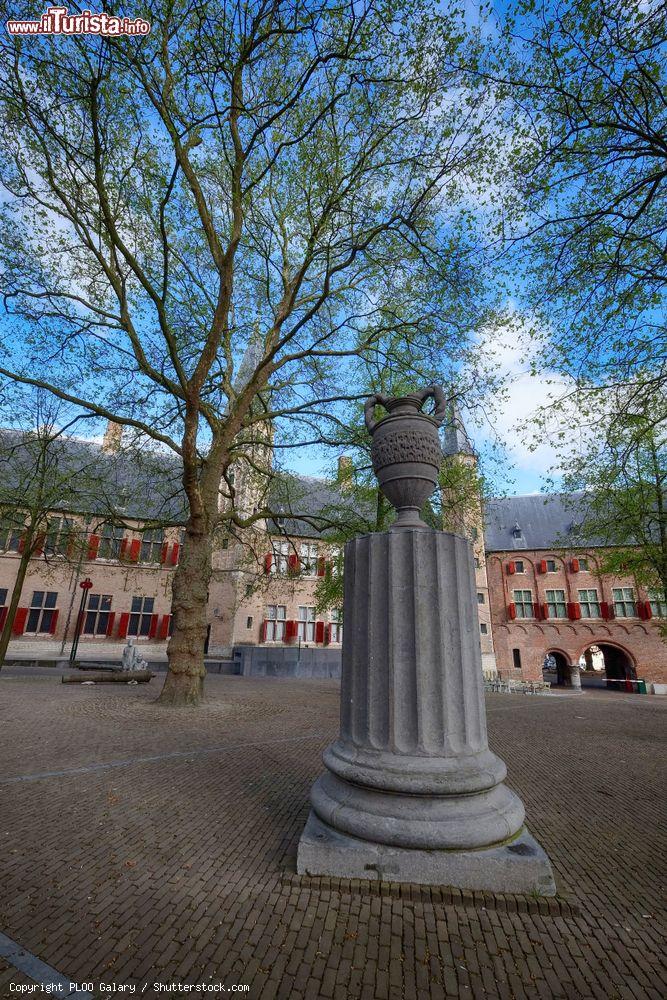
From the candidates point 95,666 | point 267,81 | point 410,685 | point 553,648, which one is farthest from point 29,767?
point 553,648

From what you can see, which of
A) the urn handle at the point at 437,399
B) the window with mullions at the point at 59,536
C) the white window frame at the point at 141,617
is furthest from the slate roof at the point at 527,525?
the urn handle at the point at 437,399

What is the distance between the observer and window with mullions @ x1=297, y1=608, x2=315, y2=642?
28391 mm

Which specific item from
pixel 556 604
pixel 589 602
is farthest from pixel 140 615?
pixel 589 602

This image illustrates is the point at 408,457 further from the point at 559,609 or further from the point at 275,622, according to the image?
the point at 559,609

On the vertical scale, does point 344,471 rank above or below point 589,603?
above

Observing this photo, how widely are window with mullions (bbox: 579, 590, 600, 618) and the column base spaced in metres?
31.6

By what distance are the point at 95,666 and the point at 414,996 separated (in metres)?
17.4

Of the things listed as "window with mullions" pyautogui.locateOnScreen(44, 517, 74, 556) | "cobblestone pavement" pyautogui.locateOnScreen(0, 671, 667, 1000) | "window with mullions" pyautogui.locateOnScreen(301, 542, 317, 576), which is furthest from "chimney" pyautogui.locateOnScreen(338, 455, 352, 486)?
"cobblestone pavement" pyautogui.locateOnScreen(0, 671, 667, 1000)

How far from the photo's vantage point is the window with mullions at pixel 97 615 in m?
24.7

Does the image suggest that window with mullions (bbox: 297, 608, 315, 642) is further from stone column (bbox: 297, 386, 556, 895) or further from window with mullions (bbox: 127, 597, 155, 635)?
stone column (bbox: 297, 386, 556, 895)

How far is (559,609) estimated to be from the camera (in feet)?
100.0

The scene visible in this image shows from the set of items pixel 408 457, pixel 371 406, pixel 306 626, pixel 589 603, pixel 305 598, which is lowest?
pixel 306 626

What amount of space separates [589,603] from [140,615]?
1123 inches

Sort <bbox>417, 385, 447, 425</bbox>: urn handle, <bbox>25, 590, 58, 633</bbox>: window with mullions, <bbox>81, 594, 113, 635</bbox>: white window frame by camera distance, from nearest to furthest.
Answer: <bbox>417, 385, 447, 425</bbox>: urn handle < <bbox>25, 590, 58, 633</bbox>: window with mullions < <bbox>81, 594, 113, 635</bbox>: white window frame
